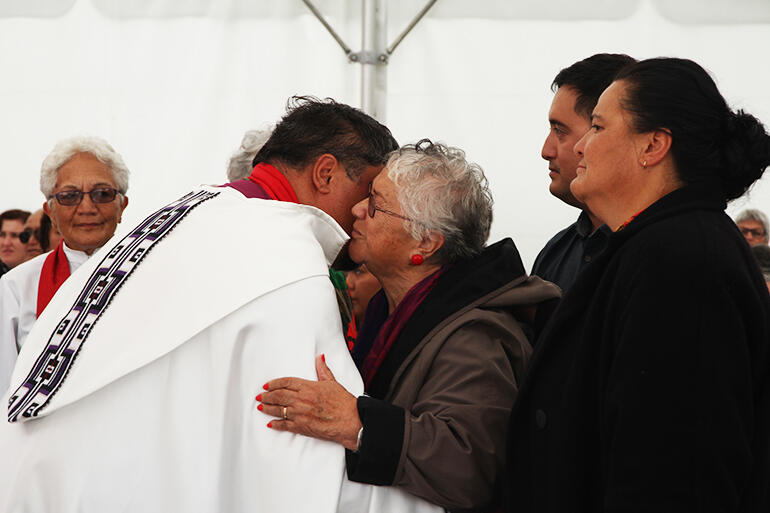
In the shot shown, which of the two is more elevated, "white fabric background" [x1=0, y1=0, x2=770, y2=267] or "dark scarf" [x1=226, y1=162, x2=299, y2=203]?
"white fabric background" [x1=0, y1=0, x2=770, y2=267]

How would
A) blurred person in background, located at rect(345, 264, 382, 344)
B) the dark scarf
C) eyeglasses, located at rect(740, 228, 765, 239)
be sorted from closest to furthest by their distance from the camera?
→ 1. the dark scarf
2. blurred person in background, located at rect(345, 264, 382, 344)
3. eyeglasses, located at rect(740, 228, 765, 239)

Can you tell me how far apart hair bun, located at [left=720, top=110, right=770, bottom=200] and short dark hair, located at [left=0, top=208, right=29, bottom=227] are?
5606mm

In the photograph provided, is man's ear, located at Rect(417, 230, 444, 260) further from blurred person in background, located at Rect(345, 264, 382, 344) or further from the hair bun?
blurred person in background, located at Rect(345, 264, 382, 344)

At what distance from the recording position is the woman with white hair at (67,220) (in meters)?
3.78

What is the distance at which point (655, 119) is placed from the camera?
1.94 meters

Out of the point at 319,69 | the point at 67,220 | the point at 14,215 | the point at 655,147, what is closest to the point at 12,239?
the point at 14,215

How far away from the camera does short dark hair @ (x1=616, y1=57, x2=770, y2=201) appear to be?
1926 millimetres

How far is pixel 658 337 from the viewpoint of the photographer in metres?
1.75

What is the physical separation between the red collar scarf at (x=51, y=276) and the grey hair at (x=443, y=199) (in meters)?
1.92

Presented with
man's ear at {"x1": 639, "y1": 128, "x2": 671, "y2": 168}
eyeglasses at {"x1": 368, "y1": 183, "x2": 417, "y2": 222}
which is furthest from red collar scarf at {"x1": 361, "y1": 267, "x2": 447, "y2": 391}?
man's ear at {"x1": 639, "y1": 128, "x2": 671, "y2": 168}

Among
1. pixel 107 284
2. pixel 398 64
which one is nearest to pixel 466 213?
pixel 107 284

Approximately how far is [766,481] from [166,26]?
18.1ft

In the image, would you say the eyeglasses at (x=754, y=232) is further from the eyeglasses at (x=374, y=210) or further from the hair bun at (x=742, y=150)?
the hair bun at (x=742, y=150)

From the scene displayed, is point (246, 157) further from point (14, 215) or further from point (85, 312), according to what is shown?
point (14, 215)
